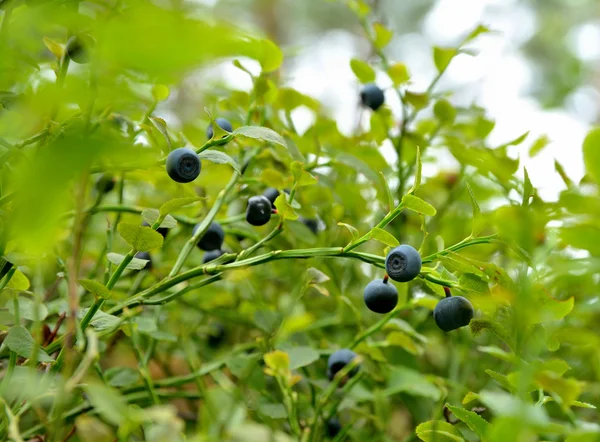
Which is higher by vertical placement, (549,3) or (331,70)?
(549,3)

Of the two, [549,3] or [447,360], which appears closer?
[447,360]

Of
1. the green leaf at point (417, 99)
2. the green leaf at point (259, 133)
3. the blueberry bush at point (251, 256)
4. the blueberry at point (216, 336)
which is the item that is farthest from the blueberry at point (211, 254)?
the green leaf at point (417, 99)

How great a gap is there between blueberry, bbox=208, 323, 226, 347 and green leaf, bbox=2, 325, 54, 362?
64 cm

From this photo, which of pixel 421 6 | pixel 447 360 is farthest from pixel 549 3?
pixel 447 360

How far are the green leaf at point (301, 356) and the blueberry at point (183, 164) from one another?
29cm

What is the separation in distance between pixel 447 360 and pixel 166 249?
2.24ft

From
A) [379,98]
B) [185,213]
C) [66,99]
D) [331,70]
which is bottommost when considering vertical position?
[331,70]

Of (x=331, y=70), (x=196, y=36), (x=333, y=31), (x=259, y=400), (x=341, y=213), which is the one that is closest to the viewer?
(x=196, y=36)

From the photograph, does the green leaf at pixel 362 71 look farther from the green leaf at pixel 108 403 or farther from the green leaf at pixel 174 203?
the green leaf at pixel 108 403

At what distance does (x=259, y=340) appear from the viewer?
0.91 meters

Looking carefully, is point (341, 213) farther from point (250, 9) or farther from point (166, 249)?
point (250, 9)

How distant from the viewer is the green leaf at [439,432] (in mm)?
645

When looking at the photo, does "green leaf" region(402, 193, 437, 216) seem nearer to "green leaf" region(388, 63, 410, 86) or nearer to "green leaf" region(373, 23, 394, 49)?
"green leaf" region(388, 63, 410, 86)

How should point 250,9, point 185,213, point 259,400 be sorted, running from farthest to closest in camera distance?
point 250,9
point 185,213
point 259,400
